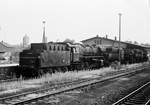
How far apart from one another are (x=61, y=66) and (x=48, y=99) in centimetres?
1077

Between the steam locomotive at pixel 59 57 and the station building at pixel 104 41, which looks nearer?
the steam locomotive at pixel 59 57

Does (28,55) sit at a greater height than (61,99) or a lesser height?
greater

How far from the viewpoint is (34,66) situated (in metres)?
19.1

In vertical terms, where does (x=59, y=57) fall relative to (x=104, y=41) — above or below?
below

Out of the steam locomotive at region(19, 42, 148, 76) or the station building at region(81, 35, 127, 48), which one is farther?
the station building at region(81, 35, 127, 48)

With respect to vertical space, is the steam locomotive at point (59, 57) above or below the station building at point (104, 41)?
below

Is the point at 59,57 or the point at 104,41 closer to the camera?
the point at 59,57

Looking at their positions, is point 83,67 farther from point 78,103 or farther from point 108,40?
point 108,40

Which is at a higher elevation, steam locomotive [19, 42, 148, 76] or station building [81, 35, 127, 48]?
station building [81, 35, 127, 48]

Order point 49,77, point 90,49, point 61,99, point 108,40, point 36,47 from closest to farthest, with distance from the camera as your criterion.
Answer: point 61,99 → point 49,77 → point 36,47 → point 90,49 → point 108,40

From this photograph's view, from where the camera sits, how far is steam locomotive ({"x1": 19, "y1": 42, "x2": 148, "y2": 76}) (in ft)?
63.2

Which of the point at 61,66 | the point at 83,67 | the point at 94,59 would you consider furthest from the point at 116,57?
the point at 61,66

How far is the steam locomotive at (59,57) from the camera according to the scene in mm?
→ 19266

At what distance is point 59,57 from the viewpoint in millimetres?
21219
